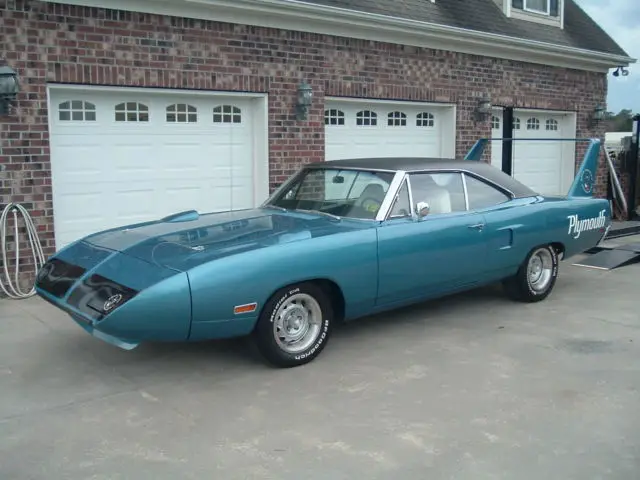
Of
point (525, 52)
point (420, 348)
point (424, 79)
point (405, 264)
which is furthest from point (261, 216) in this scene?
point (525, 52)

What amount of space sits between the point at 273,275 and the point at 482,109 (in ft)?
26.3

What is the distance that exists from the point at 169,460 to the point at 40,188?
466 cm

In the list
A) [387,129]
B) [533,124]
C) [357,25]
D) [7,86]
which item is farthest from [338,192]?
[533,124]

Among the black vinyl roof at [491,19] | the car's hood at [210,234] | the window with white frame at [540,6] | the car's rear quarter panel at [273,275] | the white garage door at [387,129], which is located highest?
the window with white frame at [540,6]

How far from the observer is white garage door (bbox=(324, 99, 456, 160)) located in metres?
10.1

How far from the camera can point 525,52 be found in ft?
40.5

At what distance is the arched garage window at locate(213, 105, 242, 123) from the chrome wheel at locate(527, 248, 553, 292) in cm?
420

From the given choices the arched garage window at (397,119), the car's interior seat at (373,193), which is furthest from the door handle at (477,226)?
the arched garage window at (397,119)

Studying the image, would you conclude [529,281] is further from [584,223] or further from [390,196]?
[390,196]

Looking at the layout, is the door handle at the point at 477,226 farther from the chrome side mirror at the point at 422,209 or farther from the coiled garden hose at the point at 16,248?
the coiled garden hose at the point at 16,248

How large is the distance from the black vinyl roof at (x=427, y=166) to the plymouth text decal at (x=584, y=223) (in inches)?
22.7

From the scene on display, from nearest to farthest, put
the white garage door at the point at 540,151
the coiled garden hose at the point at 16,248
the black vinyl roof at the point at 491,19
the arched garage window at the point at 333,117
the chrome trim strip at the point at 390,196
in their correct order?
the chrome trim strip at the point at 390,196, the coiled garden hose at the point at 16,248, the arched garage window at the point at 333,117, the black vinyl roof at the point at 491,19, the white garage door at the point at 540,151

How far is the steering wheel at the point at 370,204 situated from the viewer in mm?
5641

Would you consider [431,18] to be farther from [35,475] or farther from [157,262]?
[35,475]
